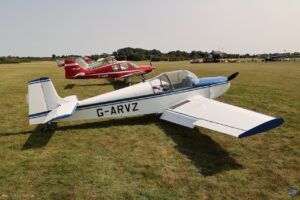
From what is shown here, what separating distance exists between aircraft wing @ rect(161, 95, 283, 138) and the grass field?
545 millimetres

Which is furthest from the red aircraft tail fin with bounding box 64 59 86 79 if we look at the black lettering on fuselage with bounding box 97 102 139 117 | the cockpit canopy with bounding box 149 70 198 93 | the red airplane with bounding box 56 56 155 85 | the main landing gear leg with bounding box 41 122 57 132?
the black lettering on fuselage with bounding box 97 102 139 117

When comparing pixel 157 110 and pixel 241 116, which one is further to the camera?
pixel 157 110

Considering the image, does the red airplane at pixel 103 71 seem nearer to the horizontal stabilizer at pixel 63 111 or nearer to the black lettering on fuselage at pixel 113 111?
the black lettering on fuselage at pixel 113 111

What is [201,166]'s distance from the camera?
5.67 m

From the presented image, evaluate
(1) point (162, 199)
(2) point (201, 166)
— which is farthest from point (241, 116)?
(1) point (162, 199)

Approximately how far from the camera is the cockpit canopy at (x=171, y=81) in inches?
354

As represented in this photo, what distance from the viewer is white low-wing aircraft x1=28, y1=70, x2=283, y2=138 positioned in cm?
662

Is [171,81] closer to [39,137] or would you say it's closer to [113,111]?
[113,111]

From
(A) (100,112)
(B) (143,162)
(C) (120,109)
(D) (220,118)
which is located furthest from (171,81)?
(B) (143,162)

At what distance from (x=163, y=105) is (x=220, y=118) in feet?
8.17

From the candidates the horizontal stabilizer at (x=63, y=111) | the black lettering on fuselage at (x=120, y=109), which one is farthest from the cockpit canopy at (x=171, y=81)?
the horizontal stabilizer at (x=63, y=111)

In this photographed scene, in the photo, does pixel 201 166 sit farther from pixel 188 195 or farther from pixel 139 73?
pixel 139 73

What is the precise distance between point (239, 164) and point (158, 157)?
5.60 feet

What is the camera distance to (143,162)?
19.5 feet
